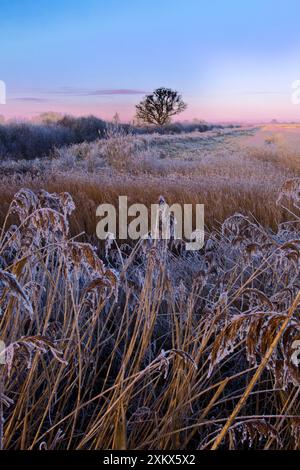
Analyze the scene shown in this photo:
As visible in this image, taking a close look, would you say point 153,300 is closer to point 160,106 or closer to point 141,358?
point 141,358

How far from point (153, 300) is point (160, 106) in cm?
533

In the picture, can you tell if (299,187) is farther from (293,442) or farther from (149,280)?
(293,442)

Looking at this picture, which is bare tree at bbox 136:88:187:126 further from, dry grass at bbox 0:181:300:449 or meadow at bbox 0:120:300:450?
dry grass at bbox 0:181:300:449

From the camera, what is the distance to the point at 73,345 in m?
1.48

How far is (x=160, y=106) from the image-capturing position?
258 inches

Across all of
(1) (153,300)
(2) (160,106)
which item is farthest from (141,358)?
(2) (160,106)

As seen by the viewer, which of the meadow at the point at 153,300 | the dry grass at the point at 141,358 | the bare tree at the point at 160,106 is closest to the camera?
the dry grass at the point at 141,358

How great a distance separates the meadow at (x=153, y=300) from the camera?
100 cm

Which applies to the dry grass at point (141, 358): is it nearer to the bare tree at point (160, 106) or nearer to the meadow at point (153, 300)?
the meadow at point (153, 300)

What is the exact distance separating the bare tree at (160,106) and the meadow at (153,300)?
16.1 inches

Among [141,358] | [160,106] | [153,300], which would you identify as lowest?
[141,358]

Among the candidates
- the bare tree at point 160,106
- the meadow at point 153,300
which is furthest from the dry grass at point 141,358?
the bare tree at point 160,106

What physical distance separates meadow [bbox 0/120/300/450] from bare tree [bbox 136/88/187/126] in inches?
16.1

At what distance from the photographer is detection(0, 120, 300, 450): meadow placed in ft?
3.30
